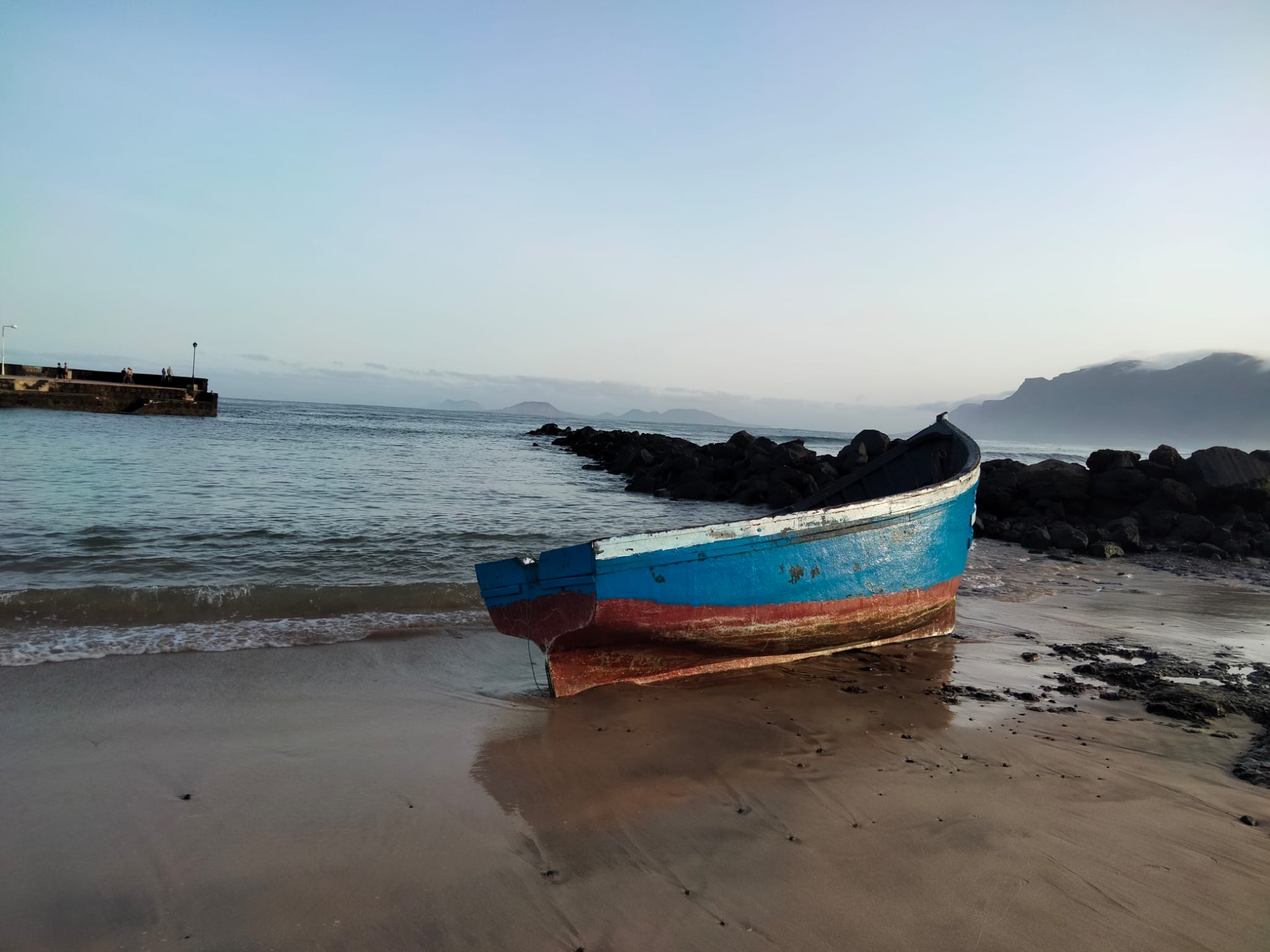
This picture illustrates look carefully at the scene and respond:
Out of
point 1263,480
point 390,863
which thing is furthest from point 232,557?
point 1263,480

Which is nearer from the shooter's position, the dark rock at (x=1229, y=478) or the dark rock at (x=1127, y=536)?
the dark rock at (x=1127, y=536)

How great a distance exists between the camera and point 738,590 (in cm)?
546

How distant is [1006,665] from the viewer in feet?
20.2

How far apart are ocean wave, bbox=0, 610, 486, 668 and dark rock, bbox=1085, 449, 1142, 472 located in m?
15.1

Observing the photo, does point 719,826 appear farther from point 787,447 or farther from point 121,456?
point 121,456

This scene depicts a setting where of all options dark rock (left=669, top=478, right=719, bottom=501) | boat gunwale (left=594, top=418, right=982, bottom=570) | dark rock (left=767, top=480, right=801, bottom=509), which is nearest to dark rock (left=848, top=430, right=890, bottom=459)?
dark rock (left=767, top=480, right=801, bottom=509)

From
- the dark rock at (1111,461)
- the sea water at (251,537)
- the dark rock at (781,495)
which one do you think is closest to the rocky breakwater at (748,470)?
the dark rock at (781,495)

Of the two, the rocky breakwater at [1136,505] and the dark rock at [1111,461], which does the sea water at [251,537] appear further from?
the dark rock at [1111,461]

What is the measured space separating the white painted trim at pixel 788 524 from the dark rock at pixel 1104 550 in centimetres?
680

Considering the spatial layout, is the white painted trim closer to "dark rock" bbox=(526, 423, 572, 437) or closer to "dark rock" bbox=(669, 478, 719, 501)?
"dark rock" bbox=(669, 478, 719, 501)

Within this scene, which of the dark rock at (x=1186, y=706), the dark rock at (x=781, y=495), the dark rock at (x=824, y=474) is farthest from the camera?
the dark rock at (x=824, y=474)

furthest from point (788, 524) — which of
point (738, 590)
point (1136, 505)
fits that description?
point (1136, 505)

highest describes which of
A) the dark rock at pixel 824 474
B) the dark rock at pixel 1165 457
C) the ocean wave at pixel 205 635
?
the dark rock at pixel 1165 457

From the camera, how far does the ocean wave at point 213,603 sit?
6.61 m
